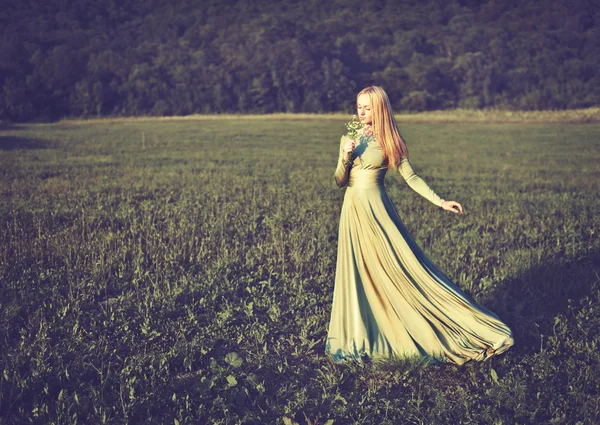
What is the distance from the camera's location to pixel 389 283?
4.61m

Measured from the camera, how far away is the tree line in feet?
227

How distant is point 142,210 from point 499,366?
837 centimetres

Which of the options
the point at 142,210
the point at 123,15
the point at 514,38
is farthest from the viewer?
the point at 123,15

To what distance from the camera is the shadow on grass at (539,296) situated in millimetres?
5593

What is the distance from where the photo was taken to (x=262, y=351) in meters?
5.15

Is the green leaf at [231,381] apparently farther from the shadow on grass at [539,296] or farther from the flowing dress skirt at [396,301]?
the shadow on grass at [539,296]

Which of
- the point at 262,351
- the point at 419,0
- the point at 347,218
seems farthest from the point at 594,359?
the point at 419,0

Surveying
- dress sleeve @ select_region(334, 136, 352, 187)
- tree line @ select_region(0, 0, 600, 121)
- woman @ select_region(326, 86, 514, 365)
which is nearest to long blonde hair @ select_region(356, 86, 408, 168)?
woman @ select_region(326, 86, 514, 365)

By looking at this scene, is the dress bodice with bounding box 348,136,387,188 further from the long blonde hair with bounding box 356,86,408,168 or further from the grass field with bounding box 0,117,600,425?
the grass field with bounding box 0,117,600,425

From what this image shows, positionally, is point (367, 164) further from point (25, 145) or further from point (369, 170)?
point (25, 145)

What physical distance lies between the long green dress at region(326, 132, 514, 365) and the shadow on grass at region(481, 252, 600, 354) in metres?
0.93

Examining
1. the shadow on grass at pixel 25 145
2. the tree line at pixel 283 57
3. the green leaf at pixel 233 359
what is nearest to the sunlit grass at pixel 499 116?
the tree line at pixel 283 57

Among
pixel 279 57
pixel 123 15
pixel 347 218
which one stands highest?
pixel 123 15

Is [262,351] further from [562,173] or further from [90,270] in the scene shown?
[562,173]
